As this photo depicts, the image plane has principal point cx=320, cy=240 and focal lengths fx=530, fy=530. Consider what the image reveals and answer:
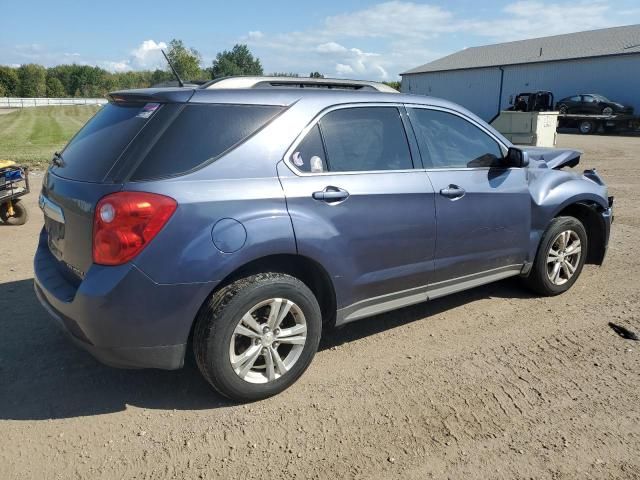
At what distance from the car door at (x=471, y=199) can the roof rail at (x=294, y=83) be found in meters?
0.37

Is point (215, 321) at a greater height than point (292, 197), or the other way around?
point (292, 197)

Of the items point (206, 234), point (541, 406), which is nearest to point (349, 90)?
point (206, 234)

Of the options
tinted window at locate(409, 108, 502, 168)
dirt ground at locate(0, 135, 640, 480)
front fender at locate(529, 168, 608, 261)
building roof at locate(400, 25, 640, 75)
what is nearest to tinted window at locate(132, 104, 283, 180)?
tinted window at locate(409, 108, 502, 168)

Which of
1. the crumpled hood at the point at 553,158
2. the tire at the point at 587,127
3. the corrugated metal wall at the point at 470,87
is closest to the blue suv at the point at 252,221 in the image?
the crumpled hood at the point at 553,158

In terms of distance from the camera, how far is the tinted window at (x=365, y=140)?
11.1 feet

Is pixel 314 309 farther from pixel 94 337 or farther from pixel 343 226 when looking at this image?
pixel 94 337

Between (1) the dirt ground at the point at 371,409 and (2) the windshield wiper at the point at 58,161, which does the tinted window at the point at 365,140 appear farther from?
(2) the windshield wiper at the point at 58,161

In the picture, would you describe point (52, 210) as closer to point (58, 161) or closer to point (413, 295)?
point (58, 161)

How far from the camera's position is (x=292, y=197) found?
307 centimetres

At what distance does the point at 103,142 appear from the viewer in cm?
312

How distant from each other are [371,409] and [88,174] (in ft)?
6.88

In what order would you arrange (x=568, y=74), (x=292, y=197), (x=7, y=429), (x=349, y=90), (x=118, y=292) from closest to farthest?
(x=118, y=292), (x=7, y=429), (x=292, y=197), (x=349, y=90), (x=568, y=74)

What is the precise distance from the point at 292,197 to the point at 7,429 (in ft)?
6.54

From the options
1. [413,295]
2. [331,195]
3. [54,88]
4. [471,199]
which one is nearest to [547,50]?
[471,199]
